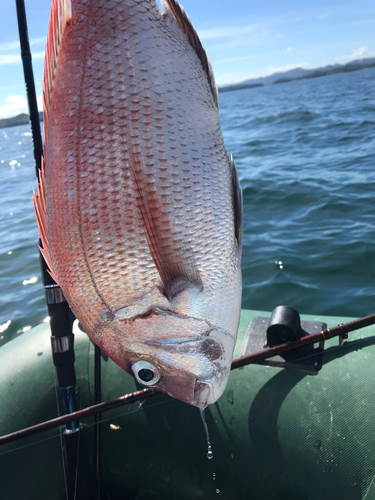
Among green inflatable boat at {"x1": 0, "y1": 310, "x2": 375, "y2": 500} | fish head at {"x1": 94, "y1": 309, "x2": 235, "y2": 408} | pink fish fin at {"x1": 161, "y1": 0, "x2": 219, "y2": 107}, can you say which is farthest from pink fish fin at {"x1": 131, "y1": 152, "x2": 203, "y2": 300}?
green inflatable boat at {"x1": 0, "y1": 310, "x2": 375, "y2": 500}

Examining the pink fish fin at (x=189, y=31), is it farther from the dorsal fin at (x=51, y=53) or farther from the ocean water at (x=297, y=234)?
the ocean water at (x=297, y=234)

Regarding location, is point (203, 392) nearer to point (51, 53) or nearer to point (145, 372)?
point (145, 372)

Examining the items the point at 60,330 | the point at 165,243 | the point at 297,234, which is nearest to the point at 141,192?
the point at 165,243

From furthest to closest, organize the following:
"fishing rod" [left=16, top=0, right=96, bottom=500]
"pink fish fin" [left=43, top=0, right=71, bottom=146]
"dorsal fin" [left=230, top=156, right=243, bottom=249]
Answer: "fishing rod" [left=16, top=0, right=96, bottom=500] → "dorsal fin" [left=230, top=156, right=243, bottom=249] → "pink fish fin" [left=43, top=0, right=71, bottom=146]

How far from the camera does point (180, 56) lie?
1.29 metres

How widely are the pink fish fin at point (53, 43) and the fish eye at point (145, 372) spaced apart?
32.6 inches

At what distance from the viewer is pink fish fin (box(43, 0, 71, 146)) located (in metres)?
1.18

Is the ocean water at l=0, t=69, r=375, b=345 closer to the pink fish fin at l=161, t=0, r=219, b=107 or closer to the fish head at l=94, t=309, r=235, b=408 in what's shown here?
the fish head at l=94, t=309, r=235, b=408

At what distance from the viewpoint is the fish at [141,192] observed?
119 cm

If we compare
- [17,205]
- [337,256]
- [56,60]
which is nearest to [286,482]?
[56,60]

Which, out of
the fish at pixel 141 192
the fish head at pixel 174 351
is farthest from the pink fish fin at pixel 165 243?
the fish head at pixel 174 351

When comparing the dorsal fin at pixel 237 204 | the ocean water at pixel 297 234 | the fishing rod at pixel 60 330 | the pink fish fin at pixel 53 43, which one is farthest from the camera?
the ocean water at pixel 297 234

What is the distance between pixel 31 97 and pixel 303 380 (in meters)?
2.07

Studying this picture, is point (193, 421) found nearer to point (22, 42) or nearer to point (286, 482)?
point (286, 482)
